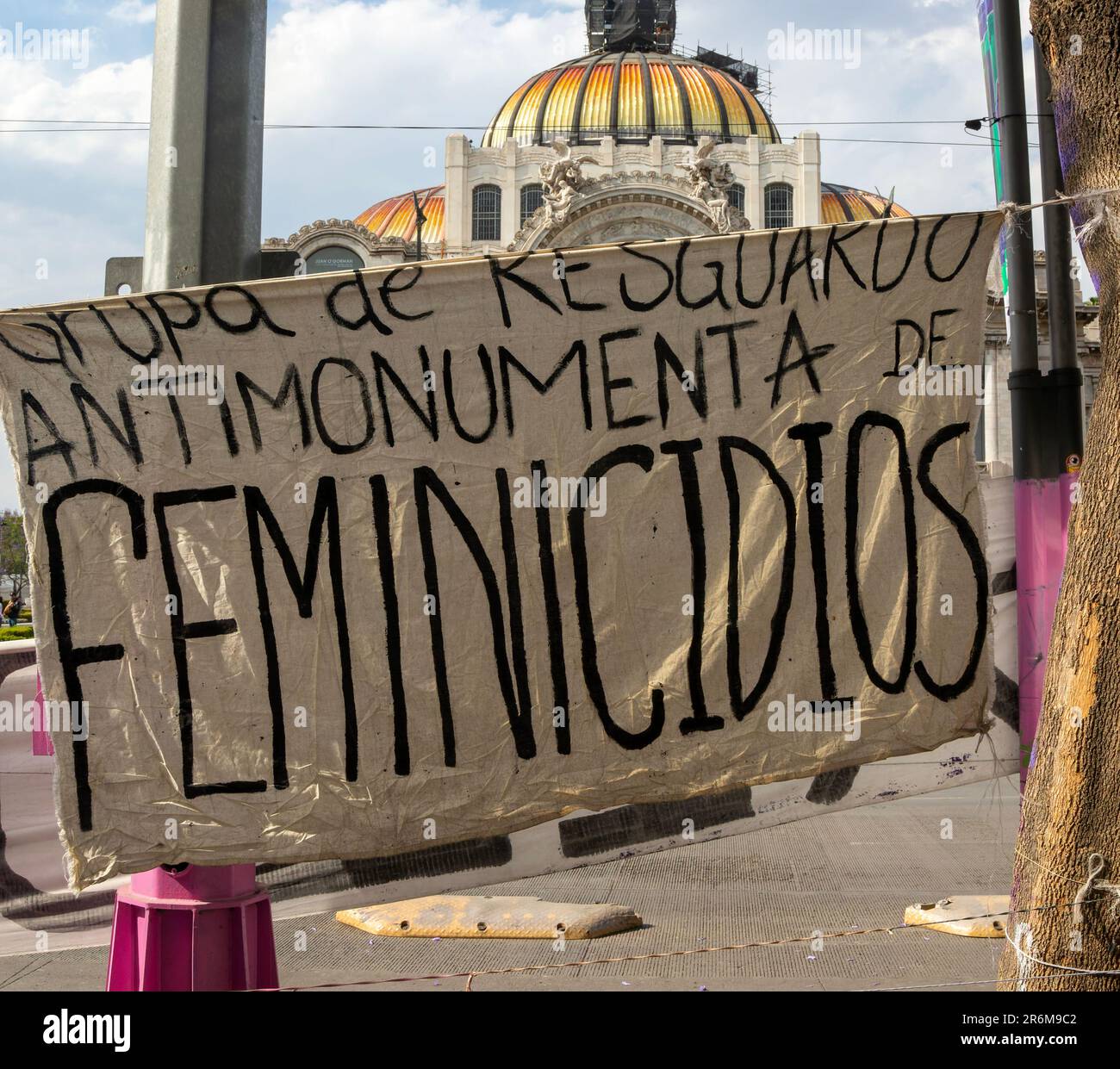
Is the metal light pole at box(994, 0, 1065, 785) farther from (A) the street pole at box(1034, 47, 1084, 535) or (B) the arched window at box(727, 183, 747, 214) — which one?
(B) the arched window at box(727, 183, 747, 214)

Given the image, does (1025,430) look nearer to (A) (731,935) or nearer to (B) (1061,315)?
(B) (1061,315)

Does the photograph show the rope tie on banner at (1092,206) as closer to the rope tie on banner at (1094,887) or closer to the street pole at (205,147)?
the rope tie on banner at (1094,887)

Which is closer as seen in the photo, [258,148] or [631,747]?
[631,747]

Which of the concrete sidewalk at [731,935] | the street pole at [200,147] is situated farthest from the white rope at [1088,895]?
the street pole at [200,147]

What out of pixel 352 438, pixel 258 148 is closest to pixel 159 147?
pixel 258 148

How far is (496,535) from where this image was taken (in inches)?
152

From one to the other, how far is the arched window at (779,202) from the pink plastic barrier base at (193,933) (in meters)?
48.6

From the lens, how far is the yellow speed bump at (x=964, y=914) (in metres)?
7.81

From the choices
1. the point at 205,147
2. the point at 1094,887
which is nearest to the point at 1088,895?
the point at 1094,887

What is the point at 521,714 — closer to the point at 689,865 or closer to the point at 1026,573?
the point at 1026,573

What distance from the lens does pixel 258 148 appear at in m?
Answer: 4.39

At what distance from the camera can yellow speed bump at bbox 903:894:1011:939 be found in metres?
7.81

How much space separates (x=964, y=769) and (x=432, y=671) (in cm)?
212
